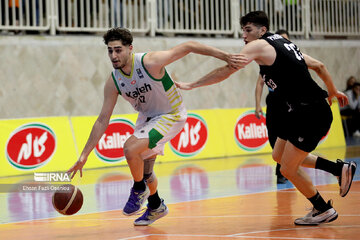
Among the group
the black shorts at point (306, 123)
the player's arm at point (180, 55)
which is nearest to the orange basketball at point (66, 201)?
the player's arm at point (180, 55)

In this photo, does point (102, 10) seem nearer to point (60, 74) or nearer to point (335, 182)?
point (60, 74)

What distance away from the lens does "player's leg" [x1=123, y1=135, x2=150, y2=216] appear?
7.95 m

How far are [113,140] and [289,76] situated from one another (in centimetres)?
816

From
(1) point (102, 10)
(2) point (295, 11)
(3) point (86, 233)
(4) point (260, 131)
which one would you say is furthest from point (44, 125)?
(2) point (295, 11)

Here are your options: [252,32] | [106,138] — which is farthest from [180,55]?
[106,138]

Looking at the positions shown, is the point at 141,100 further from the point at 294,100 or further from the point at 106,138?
the point at 106,138

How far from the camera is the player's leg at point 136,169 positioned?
795cm

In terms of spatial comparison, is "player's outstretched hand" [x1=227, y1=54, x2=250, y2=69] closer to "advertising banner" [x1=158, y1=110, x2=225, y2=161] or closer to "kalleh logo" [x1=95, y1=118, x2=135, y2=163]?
"kalleh logo" [x1=95, y1=118, x2=135, y2=163]

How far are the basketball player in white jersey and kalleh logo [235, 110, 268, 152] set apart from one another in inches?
373

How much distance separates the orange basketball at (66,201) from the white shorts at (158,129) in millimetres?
838

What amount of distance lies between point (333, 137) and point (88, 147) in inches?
490

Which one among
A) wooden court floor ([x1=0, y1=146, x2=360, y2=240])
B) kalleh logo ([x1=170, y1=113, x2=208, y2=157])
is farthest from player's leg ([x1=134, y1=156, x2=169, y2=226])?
kalleh logo ([x1=170, y1=113, x2=208, y2=157])

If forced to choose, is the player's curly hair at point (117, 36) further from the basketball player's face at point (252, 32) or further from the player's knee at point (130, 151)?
the basketball player's face at point (252, 32)

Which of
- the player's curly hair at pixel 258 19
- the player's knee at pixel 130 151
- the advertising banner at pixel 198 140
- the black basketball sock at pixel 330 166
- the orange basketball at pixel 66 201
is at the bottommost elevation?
the advertising banner at pixel 198 140
